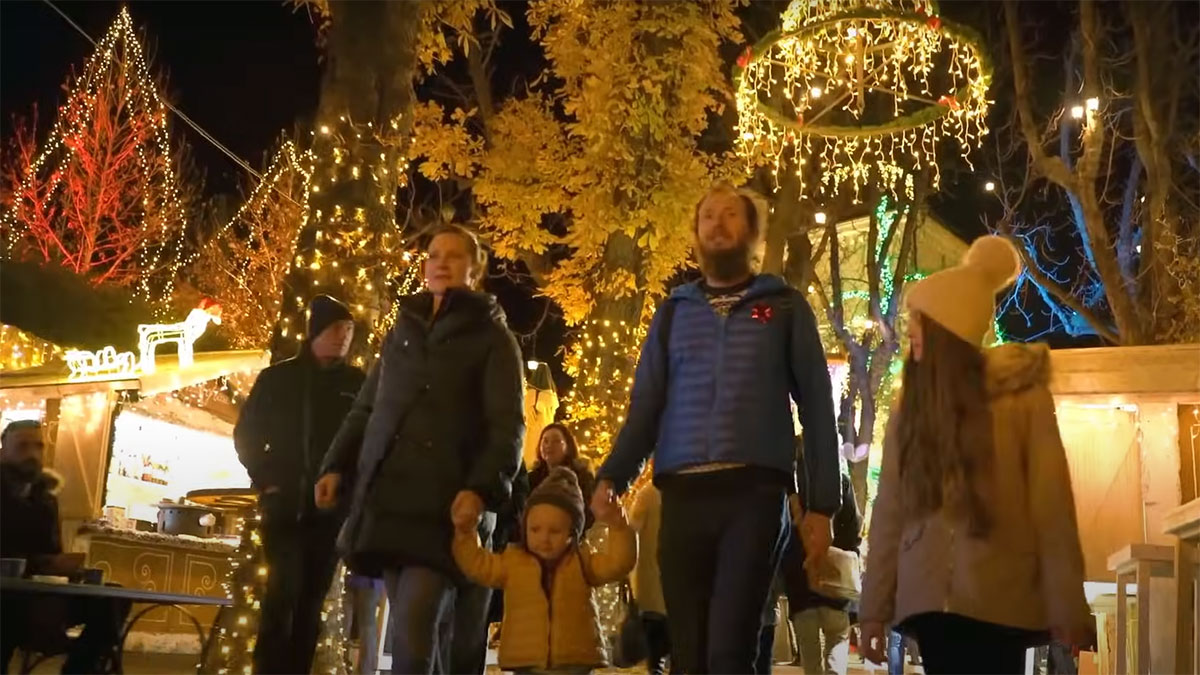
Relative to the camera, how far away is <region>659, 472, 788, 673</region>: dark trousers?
3.79 meters

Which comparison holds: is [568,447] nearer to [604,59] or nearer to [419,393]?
[419,393]

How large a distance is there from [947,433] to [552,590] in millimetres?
1896

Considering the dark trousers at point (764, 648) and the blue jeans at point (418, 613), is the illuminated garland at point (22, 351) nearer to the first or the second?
the blue jeans at point (418, 613)

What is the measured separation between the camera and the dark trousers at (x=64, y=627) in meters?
5.80

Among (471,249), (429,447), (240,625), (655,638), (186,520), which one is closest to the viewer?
(429,447)

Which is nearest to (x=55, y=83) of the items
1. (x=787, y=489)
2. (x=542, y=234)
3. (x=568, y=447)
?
(x=542, y=234)

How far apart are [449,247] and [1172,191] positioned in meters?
14.5

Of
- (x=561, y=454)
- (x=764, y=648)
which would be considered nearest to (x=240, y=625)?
(x=561, y=454)

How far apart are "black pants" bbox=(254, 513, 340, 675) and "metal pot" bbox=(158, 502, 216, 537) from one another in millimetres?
9530

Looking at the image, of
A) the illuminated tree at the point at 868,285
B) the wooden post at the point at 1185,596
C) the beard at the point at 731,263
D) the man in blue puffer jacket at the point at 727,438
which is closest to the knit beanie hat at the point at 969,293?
the man in blue puffer jacket at the point at 727,438

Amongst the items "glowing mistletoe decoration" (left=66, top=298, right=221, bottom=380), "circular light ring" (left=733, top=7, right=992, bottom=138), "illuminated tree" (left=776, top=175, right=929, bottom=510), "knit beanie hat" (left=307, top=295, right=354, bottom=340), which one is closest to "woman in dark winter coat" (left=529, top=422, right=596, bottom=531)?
"knit beanie hat" (left=307, top=295, right=354, bottom=340)

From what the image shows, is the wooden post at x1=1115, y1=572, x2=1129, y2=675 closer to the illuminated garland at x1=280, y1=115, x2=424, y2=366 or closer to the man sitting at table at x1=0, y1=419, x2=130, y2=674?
the illuminated garland at x1=280, y1=115, x2=424, y2=366

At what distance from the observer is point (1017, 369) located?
3.62 meters

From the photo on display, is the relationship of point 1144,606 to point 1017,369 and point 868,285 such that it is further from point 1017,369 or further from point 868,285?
point 868,285
